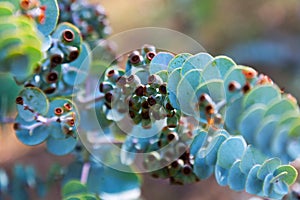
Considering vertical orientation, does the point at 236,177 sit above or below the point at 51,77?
below

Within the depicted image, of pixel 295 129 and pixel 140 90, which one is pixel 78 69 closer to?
pixel 140 90

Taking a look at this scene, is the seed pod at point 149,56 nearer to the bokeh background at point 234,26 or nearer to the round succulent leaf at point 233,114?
the round succulent leaf at point 233,114

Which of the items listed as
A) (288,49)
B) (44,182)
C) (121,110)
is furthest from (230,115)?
(288,49)

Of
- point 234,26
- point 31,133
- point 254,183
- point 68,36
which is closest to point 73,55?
point 68,36

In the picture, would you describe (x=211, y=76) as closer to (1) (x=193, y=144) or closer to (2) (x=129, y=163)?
(1) (x=193, y=144)

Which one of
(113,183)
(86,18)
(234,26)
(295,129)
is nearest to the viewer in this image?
(295,129)

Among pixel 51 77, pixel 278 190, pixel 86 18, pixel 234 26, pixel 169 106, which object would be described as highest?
pixel 234 26
